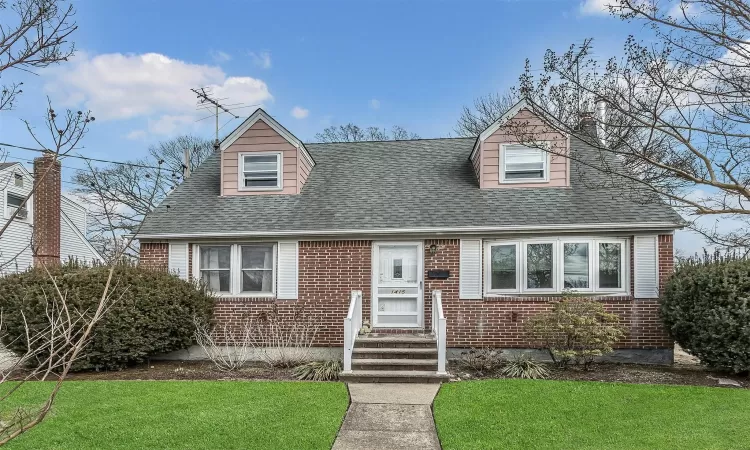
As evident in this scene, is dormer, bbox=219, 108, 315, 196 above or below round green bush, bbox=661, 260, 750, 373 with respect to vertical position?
above

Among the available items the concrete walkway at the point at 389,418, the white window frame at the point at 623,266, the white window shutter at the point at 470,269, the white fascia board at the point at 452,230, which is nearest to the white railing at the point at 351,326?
the concrete walkway at the point at 389,418

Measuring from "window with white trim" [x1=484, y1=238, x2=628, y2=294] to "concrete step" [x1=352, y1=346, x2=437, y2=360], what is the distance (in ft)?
7.13

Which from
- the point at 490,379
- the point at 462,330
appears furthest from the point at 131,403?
the point at 462,330

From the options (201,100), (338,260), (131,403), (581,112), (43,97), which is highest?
(201,100)

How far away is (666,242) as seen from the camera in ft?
33.3

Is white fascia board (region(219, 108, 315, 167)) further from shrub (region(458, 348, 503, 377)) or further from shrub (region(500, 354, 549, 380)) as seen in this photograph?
shrub (region(500, 354, 549, 380))

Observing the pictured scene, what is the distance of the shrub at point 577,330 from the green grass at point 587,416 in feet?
3.49

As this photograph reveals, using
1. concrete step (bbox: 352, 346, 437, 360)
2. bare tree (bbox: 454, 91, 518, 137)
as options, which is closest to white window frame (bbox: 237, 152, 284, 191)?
concrete step (bbox: 352, 346, 437, 360)

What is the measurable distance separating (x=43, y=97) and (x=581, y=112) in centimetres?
673

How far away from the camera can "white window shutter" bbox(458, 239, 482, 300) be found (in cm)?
1046

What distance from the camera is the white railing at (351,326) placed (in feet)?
29.0

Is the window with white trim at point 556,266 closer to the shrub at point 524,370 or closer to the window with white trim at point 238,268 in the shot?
the shrub at point 524,370

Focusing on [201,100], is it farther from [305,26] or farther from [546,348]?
[546,348]

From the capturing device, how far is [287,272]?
10.9 metres
